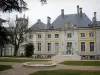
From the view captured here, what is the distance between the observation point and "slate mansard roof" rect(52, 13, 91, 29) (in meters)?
41.8

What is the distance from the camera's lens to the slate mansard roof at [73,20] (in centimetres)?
4181

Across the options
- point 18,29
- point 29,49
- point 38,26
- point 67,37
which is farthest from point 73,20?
point 29,49

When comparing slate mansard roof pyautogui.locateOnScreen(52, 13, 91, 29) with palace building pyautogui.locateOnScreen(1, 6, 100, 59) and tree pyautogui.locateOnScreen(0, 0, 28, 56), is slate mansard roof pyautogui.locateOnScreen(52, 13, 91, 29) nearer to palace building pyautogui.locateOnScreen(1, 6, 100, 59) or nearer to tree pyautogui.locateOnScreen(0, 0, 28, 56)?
palace building pyautogui.locateOnScreen(1, 6, 100, 59)

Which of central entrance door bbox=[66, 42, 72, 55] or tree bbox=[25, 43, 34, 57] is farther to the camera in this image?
central entrance door bbox=[66, 42, 72, 55]

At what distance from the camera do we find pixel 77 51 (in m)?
40.1

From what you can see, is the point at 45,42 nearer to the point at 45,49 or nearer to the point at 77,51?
the point at 45,49

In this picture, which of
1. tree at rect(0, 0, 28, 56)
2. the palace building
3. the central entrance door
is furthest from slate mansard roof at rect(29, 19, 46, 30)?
tree at rect(0, 0, 28, 56)

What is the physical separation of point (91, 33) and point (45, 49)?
10904 mm

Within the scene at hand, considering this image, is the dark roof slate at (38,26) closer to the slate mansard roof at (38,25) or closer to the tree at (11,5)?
the slate mansard roof at (38,25)

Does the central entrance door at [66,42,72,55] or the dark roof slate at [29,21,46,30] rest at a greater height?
the dark roof slate at [29,21,46,30]

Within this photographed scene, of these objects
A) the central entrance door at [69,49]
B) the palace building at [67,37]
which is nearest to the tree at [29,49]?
the palace building at [67,37]

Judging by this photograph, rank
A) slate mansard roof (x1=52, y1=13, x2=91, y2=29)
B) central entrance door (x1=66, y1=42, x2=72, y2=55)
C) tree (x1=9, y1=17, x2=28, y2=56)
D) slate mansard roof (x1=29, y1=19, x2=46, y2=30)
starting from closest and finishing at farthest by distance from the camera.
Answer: tree (x1=9, y1=17, x2=28, y2=56)
central entrance door (x1=66, y1=42, x2=72, y2=55)
slate mansard roof (x1=52, y1=13, x2=91, y2=29)
slate mansard roof (x1=29, y1=19, x2=46, y2=30)

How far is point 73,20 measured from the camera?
141 feet

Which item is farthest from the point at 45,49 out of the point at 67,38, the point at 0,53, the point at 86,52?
the point at 0,53
